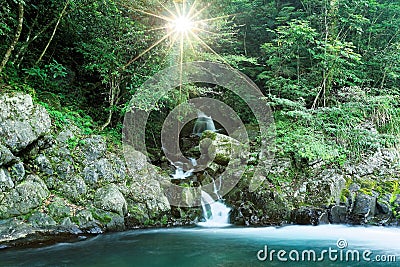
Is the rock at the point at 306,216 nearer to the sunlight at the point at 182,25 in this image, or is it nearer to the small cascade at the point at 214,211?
the small cascade at the point at 214,211

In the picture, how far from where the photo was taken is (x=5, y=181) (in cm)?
456

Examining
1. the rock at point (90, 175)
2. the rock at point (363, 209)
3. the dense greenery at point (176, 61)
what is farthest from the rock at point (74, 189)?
the rock at point (363, 209)

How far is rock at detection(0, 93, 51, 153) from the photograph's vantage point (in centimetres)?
483

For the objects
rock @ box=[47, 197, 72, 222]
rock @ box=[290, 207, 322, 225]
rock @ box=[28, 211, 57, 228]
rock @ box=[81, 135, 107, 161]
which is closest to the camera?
rock @ box=[28, 211, 57, 228]

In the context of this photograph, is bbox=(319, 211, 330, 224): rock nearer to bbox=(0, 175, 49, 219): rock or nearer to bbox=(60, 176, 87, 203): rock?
bbox=(60, 176, 87, 203): rock

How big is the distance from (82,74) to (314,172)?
23.1ft

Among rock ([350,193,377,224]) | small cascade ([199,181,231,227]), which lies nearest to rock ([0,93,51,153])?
small cascade ([199,181,231,227])

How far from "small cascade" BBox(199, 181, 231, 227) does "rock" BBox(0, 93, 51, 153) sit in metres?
3.76

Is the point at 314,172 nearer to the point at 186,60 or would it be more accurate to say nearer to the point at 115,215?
the point at 186,60

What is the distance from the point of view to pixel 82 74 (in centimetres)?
832

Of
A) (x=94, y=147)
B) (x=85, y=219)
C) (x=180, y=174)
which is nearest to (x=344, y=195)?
(x=180, y=174)

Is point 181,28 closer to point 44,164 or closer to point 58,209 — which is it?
point 44,164

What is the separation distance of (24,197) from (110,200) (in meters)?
1.44

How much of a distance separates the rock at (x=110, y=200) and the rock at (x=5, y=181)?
4.71ft
